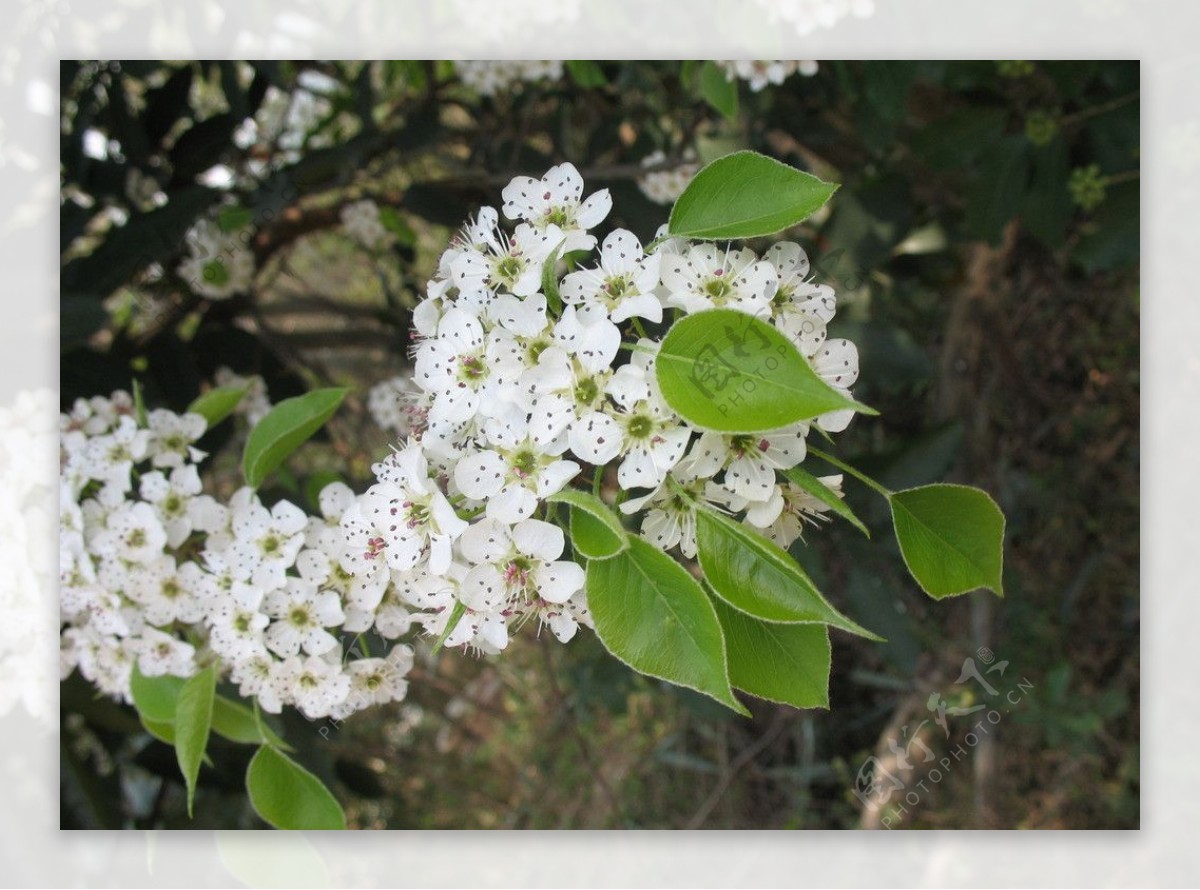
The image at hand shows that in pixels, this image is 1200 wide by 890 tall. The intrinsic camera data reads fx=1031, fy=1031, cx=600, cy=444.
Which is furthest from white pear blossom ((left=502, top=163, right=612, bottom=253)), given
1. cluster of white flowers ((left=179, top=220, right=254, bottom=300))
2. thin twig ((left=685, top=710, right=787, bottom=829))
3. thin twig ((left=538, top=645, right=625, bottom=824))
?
thin twig ((left=685, top=710, right=787, bottom=829))

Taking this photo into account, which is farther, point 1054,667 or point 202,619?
point 1054,667

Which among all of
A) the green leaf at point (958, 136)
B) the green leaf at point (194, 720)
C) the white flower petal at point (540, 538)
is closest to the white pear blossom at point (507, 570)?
→ the white flower petal at point (540, 538)

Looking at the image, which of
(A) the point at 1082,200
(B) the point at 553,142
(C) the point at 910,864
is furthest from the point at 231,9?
(C) the point at 910,864

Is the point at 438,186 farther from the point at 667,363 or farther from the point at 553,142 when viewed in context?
the point at 667,363

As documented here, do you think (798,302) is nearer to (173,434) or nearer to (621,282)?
(621,282)

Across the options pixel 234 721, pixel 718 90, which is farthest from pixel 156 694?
pixel 718 90

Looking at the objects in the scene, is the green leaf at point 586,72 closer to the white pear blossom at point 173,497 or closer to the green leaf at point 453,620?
the white pear blossom at point 173,497
